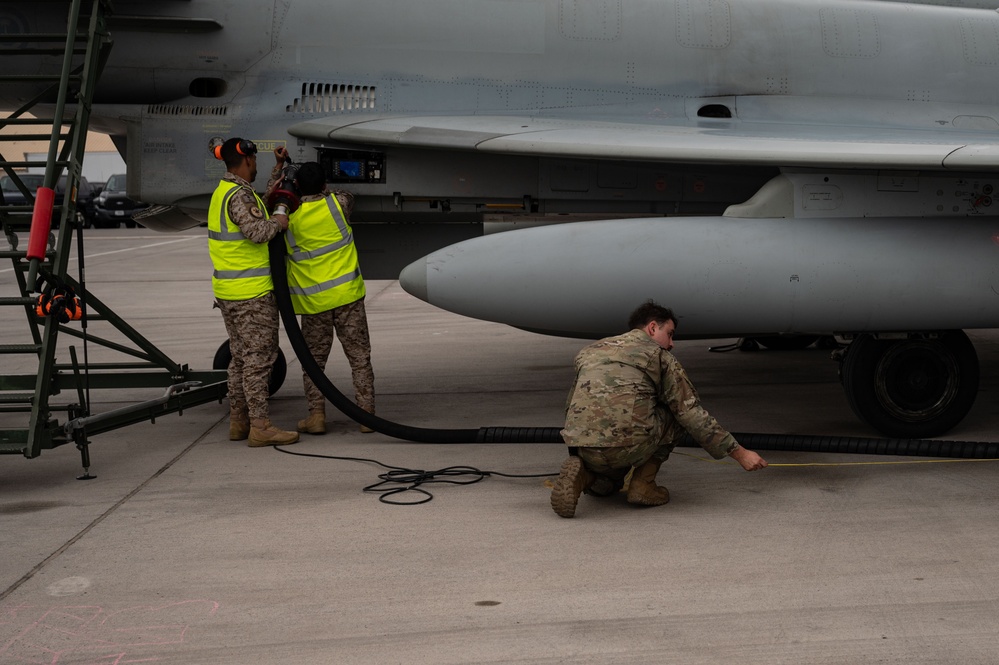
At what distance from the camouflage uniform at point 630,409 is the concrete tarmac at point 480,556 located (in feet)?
1.09

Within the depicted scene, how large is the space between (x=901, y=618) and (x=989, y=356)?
6954 millimetres

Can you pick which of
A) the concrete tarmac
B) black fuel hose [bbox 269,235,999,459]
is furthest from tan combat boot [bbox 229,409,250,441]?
black fuel hose [bbox 269,235,999,459]

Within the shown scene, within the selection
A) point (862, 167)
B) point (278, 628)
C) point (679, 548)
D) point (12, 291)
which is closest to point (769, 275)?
point (862, 167)

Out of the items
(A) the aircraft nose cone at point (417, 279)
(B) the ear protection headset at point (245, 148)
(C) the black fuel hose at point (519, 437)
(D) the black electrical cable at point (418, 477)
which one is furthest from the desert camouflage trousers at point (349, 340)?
(B) the ear protection headset at point (245, 148)

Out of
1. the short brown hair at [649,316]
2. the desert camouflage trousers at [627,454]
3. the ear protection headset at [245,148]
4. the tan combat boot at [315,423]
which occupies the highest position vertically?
the ear protection headset at [245,148]

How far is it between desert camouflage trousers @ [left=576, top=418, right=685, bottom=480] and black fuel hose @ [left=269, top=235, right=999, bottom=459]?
2.55 feet

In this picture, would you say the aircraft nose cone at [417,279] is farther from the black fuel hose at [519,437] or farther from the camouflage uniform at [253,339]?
the camouflage uniform at [253,339]

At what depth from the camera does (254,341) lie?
675 centimetres

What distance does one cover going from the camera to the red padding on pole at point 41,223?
18.5ft

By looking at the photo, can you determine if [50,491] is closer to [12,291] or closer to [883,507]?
[883,507]

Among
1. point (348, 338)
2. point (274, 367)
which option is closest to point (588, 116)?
point (348, 338)

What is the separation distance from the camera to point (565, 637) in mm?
3814

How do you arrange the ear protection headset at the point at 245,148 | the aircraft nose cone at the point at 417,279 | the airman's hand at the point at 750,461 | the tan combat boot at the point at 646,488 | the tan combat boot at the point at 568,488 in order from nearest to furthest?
the airman's hand at the point at 750,461
the tan combat boot at the point at 568,488
the tan combat boot at the point at 646,488
the aircraft nose cone at the point at 417,279
the ear protection headset at the point at 245,148

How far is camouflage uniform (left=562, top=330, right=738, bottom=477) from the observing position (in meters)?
5.13
